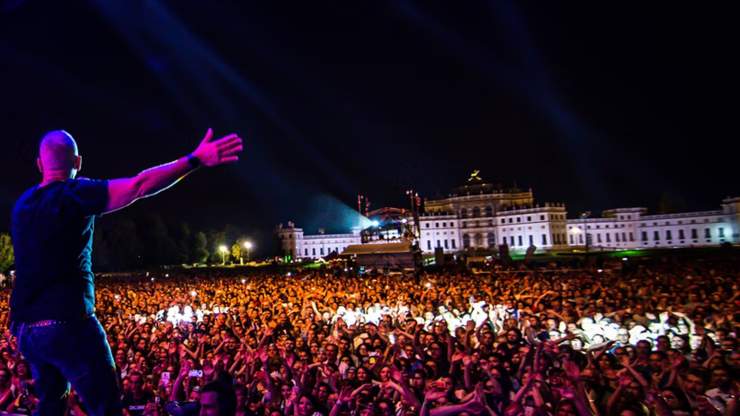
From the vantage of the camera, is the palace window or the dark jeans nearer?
the dark jeans

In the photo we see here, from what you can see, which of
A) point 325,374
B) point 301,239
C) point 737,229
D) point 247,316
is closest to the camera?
point 325,374

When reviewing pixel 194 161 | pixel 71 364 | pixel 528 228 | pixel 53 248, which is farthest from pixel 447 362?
pixel 528 228

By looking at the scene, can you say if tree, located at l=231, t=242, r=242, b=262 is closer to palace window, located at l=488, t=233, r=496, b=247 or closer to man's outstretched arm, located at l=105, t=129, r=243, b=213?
palace window, located at l=488, t=233, r=496, b=247

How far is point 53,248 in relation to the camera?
257 cm

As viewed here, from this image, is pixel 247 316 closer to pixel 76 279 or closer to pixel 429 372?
pixel 429 372

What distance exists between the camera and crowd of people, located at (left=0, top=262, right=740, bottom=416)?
5734mm

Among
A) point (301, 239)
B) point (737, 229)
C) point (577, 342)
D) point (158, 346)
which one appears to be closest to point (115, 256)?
point (301, 239)

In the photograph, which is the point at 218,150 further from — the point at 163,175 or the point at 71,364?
the point at 71,364

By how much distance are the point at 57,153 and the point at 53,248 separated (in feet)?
1.82

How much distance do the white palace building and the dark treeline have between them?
29002 millimetres

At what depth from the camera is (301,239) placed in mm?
118812

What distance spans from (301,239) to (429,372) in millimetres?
112878

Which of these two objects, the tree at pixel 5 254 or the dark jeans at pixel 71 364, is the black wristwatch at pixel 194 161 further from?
the tree at pixel 5 254

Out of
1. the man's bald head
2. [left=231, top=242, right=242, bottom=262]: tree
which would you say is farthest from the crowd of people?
[left=231, top=242, right=242, bottom=262]: tree
